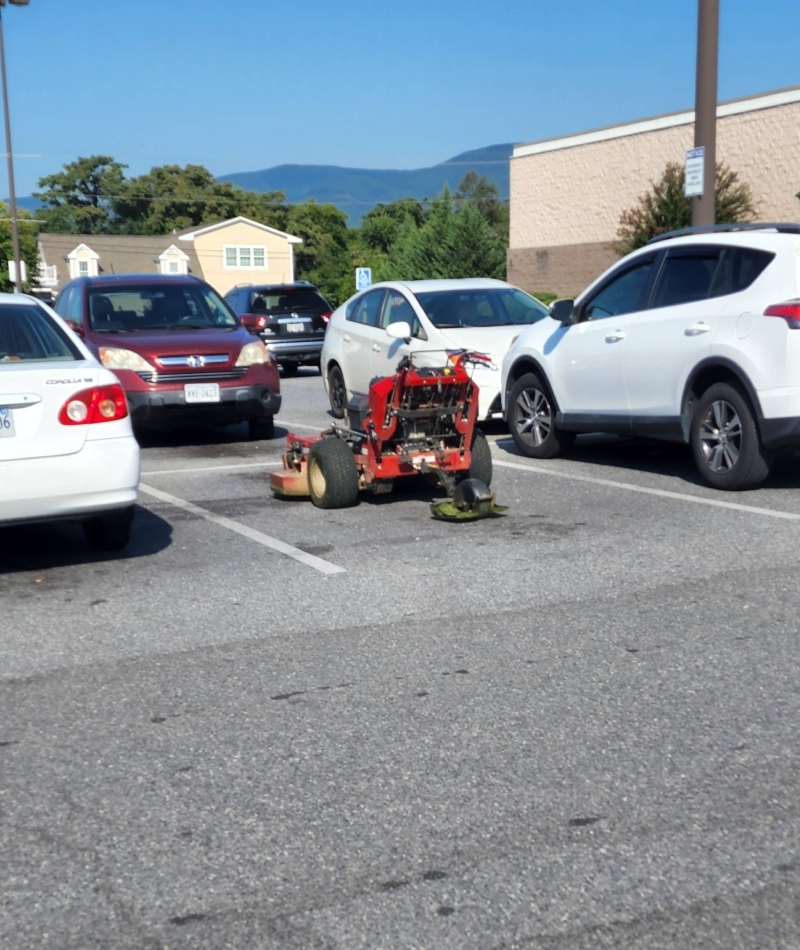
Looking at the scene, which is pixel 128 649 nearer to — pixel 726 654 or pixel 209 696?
pixel 209 696

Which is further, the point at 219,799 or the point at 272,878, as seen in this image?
the point at 219,799

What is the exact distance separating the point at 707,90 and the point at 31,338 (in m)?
8.79

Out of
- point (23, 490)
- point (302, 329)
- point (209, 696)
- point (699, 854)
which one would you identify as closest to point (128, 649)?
point (209, 696)

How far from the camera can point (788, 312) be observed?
27.6 ft

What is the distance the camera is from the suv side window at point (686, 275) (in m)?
9.26

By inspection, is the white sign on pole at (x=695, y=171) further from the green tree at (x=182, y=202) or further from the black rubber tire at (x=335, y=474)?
the green tree at (x=182, y=202)

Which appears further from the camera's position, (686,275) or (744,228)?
(686,275)

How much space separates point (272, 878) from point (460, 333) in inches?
377

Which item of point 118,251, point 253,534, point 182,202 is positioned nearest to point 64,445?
point 253,534

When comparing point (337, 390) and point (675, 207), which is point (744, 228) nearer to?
point (337, 390)

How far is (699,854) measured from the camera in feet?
11.2

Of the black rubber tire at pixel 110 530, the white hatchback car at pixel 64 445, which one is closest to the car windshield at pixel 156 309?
the black rubber tire at pixel 110 530

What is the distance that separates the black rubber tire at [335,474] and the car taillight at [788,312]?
9.89 feet

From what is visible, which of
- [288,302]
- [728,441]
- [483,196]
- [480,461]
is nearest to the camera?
[480,461]
